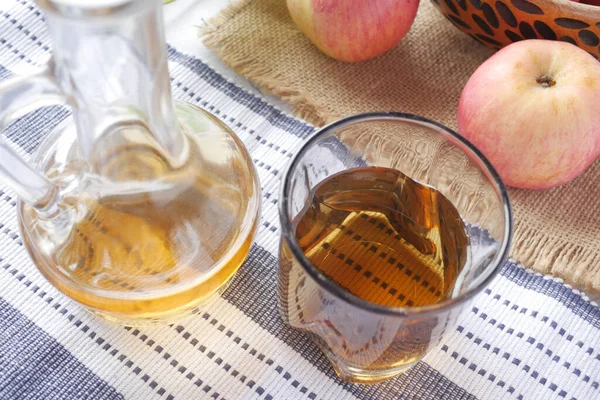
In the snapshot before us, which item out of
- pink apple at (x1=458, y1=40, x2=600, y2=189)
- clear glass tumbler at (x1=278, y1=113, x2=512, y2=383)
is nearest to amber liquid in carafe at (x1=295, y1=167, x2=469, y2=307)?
clear glass tumbler at (x1=278, y1=113, x2=512, y2=383)

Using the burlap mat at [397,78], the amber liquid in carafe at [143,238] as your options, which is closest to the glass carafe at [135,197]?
the amber liquid in carafe at [143,238]

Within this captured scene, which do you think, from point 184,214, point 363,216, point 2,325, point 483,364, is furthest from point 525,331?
point 2,325

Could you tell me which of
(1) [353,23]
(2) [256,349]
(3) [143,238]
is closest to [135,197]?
(3) [143,238]

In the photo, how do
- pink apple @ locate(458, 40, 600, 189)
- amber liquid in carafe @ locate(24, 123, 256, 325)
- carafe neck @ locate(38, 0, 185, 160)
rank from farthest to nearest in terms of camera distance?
pink apple @ locate(458, 40, 600, 189) < amber liquid in carafe @ locate(24, 123, 256, 325) < carafe neck @ locate(38, 0, 185, 160)

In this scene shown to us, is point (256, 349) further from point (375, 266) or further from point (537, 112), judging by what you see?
point (537, 112)

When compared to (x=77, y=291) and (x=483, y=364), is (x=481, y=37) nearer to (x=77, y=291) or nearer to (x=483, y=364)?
(x=483, y=364)

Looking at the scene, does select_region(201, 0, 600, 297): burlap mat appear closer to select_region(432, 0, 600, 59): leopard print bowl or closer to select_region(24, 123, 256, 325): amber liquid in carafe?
select_region(432, 0, 600, 59): leopard print bowl
